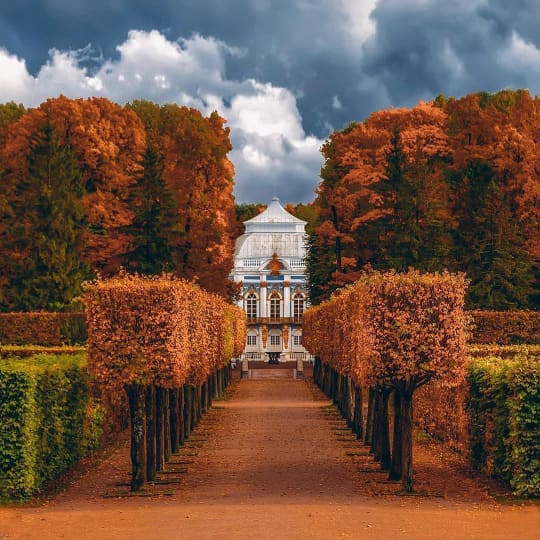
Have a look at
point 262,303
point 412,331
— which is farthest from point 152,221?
point 262,303

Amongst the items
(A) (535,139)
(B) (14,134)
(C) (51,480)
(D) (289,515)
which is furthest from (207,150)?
(D) (289,515)

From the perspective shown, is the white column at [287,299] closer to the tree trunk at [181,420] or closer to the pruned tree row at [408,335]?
the tree trunk at [181,420]

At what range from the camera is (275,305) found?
4063 inches

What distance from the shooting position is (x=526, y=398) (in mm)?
19578

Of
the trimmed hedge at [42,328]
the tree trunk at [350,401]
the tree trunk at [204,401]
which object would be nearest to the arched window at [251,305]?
the trimmed hedge at [42,328]

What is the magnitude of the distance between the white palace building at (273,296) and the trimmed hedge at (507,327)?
171ft

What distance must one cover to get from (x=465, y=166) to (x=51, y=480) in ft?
134

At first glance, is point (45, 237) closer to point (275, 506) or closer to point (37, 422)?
point (37, 422)

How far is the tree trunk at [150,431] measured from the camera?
2261 cm

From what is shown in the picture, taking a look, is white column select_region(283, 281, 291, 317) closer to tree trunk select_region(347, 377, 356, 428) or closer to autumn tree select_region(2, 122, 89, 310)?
autumn tree select_region(2, 122, 89, 310)

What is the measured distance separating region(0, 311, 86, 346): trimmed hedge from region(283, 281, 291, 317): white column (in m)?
50.2

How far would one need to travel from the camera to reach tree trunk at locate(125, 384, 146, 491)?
21078 mm

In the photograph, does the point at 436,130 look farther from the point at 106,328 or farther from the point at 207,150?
the point at 106,328

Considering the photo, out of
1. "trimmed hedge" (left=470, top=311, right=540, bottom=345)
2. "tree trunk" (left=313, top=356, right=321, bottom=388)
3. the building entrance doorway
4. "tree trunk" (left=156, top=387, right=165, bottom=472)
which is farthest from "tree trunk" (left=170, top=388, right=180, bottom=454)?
the building entrance doorway
